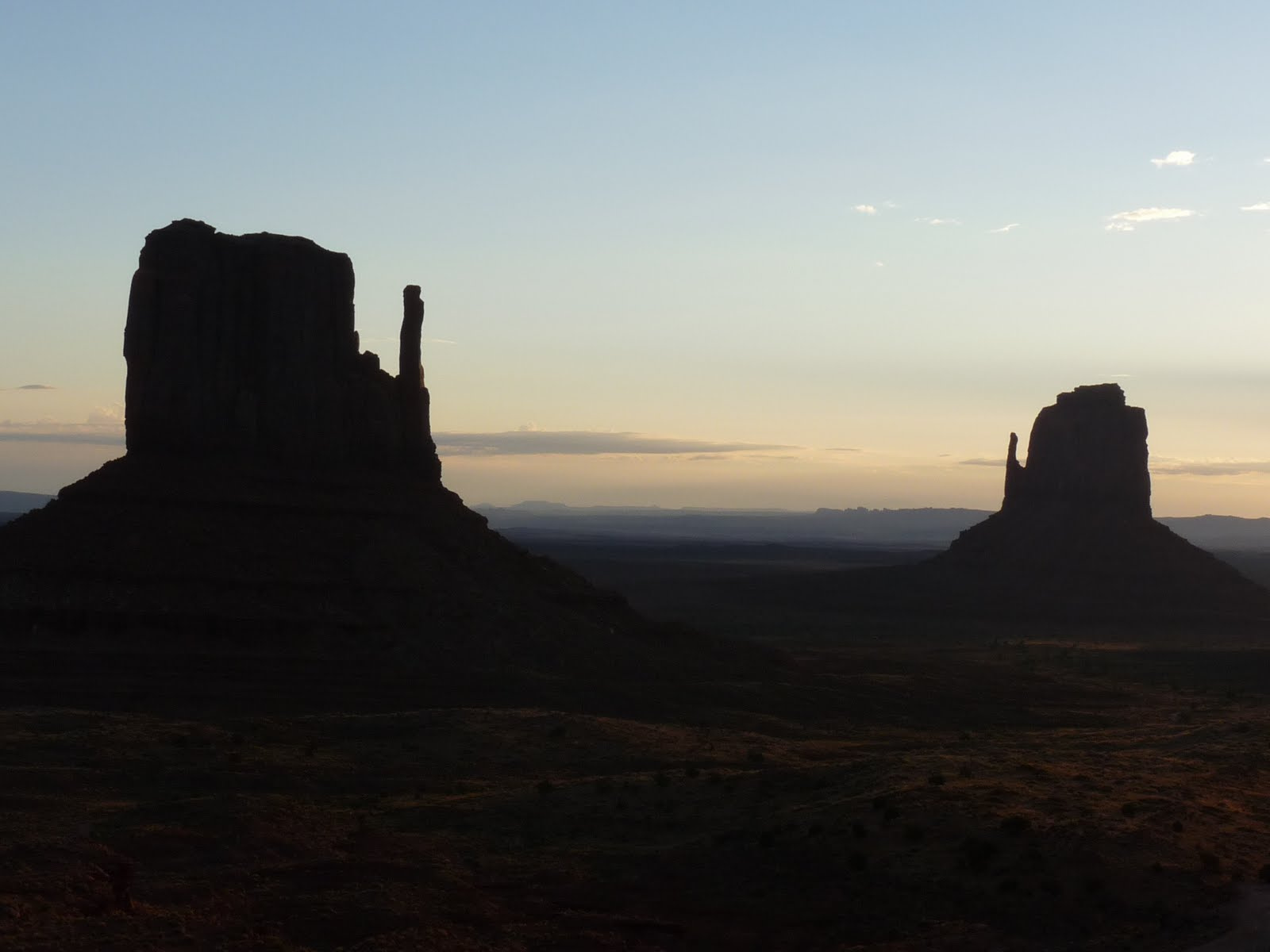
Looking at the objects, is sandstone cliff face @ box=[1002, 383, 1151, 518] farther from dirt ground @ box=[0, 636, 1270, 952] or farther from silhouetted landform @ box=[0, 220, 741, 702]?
dirt ground @ box=[0, 636, 1270, 952]

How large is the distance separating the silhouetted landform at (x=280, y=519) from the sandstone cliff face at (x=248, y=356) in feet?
0.25

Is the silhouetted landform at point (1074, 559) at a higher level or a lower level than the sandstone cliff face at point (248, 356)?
lower

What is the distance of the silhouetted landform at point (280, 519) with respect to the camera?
53.7m

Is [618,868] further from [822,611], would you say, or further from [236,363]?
[822,611]

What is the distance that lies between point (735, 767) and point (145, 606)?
969 inches

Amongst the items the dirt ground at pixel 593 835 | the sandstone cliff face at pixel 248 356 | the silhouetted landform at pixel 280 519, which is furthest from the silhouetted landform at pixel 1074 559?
the dirt ground at pixel 593 835

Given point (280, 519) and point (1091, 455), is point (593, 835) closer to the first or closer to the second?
point (280, 519)

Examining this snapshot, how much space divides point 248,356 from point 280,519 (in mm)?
7999

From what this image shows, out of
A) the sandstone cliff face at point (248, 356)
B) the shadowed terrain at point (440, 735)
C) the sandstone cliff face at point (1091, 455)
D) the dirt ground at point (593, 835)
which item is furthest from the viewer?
the sandstone cliff face at point (1091, 455)

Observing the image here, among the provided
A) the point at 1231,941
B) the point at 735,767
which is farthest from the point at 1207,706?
the point at 1231,941

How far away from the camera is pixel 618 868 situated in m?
28.7

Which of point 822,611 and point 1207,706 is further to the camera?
point 822,611

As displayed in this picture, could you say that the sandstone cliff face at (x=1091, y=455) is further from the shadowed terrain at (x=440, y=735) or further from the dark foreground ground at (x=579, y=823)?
the dark foreground ground at (x=579, y=823)

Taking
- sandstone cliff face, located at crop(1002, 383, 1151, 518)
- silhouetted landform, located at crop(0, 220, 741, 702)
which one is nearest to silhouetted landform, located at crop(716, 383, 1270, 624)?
sandstone cliff face, located at crop(1002, 383, 1151, 518)
